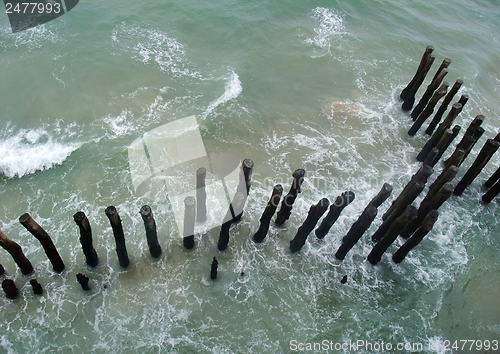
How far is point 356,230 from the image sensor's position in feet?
44.5

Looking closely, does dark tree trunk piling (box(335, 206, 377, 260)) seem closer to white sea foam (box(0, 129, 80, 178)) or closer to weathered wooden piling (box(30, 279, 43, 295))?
weathered wooden piling (box(30, 279, 43, 295))

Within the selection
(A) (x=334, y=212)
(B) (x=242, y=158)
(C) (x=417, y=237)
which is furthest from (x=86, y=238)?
(C) (x=417, y=237)

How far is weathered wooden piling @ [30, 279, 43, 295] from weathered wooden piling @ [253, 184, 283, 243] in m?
8.01

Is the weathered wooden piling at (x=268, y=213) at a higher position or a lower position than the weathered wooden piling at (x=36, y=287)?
higher

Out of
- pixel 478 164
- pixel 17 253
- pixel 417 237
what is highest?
pixel 478 164

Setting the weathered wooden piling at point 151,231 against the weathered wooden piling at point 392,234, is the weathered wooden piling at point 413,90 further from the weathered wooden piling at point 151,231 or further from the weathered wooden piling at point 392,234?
the weathered wooden piling at point 151,231

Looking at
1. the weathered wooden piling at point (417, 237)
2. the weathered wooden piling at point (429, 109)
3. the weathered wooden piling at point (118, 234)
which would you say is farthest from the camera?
the weathered wooden piling at point (429, 109)

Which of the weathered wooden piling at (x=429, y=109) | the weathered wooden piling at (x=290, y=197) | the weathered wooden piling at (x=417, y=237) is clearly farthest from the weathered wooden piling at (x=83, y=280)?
the weathered wooden piling at (x=429, y=109)

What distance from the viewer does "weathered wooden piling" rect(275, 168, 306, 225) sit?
1352cm

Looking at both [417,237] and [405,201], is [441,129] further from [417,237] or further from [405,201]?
[417,237]

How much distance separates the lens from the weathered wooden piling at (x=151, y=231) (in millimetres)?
12266

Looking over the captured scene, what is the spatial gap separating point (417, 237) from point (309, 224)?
Result: 3.89 m

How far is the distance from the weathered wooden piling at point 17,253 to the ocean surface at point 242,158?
49 centimetres

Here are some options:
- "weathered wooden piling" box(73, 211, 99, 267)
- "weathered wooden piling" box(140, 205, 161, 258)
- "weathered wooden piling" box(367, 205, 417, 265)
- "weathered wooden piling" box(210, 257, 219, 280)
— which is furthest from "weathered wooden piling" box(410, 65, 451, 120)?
"weathered wooden piling" box(73, 211, 99, 267)
